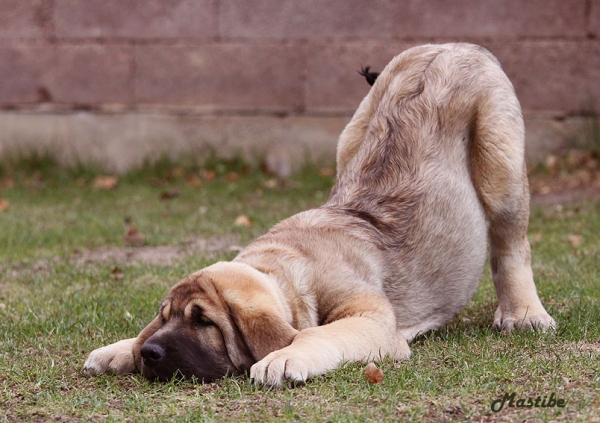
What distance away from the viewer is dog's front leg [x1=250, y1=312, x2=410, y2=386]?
3711 millimetres

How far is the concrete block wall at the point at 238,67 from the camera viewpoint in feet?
34.6

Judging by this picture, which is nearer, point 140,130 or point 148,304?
point 148,304

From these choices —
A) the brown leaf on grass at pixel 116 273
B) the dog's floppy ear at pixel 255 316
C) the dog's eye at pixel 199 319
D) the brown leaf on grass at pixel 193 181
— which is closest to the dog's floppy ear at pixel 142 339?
the dog's eye at pixel 199 319

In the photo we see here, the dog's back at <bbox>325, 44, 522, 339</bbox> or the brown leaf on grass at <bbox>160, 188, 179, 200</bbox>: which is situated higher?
the dog's back at <bbox>325, 44, 522, 339</bbox>

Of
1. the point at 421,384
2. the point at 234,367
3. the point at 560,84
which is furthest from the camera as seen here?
the point at 560,84

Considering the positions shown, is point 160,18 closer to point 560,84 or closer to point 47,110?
point 47,110

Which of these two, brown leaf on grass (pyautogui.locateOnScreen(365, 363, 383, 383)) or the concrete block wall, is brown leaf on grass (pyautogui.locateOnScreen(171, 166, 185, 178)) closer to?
the concrete block wall

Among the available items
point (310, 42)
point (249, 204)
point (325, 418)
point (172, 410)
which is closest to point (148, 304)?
point (172, 410)

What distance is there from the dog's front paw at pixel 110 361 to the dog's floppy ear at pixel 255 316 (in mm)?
572

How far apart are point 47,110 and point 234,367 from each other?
8.23m

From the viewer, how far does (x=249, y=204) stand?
32.1ft

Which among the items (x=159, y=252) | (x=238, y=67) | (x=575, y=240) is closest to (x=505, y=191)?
(x=575, y=240)

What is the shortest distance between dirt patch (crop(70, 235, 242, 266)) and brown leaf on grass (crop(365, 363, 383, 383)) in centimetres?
327

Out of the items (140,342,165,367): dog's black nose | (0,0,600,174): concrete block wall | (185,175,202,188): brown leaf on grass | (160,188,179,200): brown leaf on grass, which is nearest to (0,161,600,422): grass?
(140,342,165,367): dog's black nose
